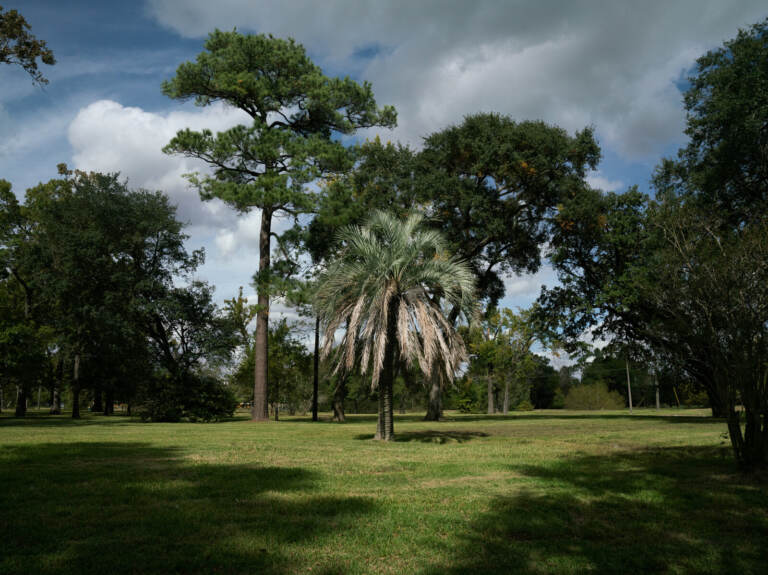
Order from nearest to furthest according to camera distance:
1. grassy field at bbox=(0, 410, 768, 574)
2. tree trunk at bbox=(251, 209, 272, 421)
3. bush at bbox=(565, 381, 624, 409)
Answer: grassy field at bbox=(0, 410, 768, 574)
tree trunk at bbox=(251, 209, 272, 421)
bush at bbox=(565, 381, 624, 409)

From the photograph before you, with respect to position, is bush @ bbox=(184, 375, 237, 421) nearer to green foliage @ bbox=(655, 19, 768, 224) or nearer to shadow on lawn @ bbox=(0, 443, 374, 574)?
shadow on lawn @ bbox=(0, 443, 374, 574)

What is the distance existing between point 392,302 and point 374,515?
9.60m

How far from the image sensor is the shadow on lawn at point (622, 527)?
15.9 feet

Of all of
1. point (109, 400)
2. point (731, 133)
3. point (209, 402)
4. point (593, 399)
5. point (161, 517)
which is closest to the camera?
point (161, 517)

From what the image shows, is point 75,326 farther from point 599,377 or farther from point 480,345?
point 599,377

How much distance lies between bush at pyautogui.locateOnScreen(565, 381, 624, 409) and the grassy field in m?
78.9

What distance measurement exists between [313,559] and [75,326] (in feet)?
119

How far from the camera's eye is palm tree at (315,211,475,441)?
1494 cm

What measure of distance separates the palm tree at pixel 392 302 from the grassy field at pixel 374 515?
A: 13.3ft

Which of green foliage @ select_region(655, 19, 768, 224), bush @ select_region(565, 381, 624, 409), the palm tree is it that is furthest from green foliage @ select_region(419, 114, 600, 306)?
bush @ select_region(565, 381, 624, 409)

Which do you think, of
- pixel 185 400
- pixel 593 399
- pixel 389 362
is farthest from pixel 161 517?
pixel 593 399

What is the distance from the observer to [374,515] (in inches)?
250

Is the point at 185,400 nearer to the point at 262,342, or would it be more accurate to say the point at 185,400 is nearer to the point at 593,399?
the point at 262,342

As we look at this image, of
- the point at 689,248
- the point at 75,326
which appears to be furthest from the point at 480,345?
the point at 689,248
